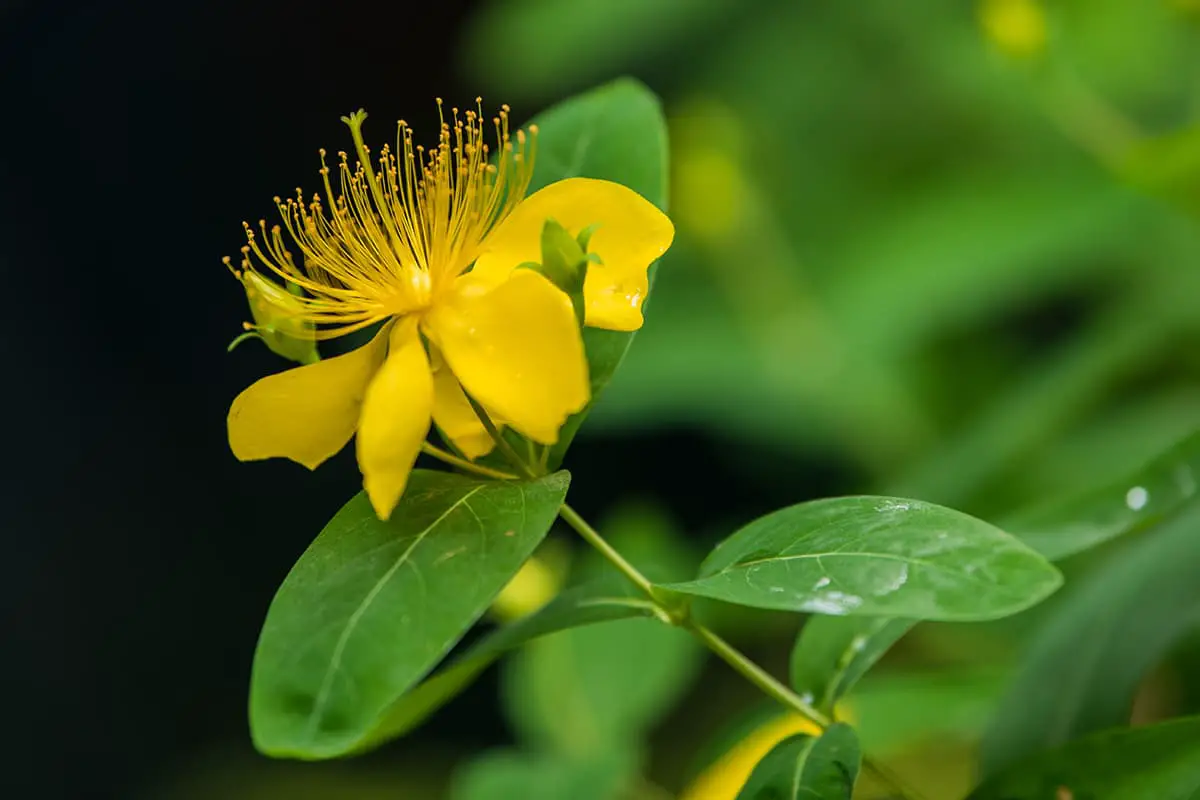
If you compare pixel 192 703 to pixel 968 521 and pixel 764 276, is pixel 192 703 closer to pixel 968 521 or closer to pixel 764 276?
pixel 764 276

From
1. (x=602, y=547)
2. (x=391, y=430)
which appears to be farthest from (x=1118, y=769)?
(x=391, y=430)

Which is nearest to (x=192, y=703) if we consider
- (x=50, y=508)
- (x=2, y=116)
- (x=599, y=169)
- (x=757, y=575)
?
(x=50, y=508)

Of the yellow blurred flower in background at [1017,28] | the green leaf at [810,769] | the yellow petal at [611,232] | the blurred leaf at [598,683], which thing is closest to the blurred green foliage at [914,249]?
the yellow blurred flower in background at [1017,28]

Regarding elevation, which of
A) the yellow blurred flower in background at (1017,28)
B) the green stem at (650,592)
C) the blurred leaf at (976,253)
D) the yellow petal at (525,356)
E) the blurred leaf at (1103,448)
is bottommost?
the blurred leaf at (1103,448)

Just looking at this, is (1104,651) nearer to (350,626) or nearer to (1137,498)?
(1137,498)

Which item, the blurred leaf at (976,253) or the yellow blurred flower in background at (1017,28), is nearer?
the yellow blurred flower in background at (1017,28)

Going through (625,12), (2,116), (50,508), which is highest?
(625,12)

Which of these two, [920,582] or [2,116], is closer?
[920,582]

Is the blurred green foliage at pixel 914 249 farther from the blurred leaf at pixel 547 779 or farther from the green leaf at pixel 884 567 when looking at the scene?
the green leaf at pixel 884 567
